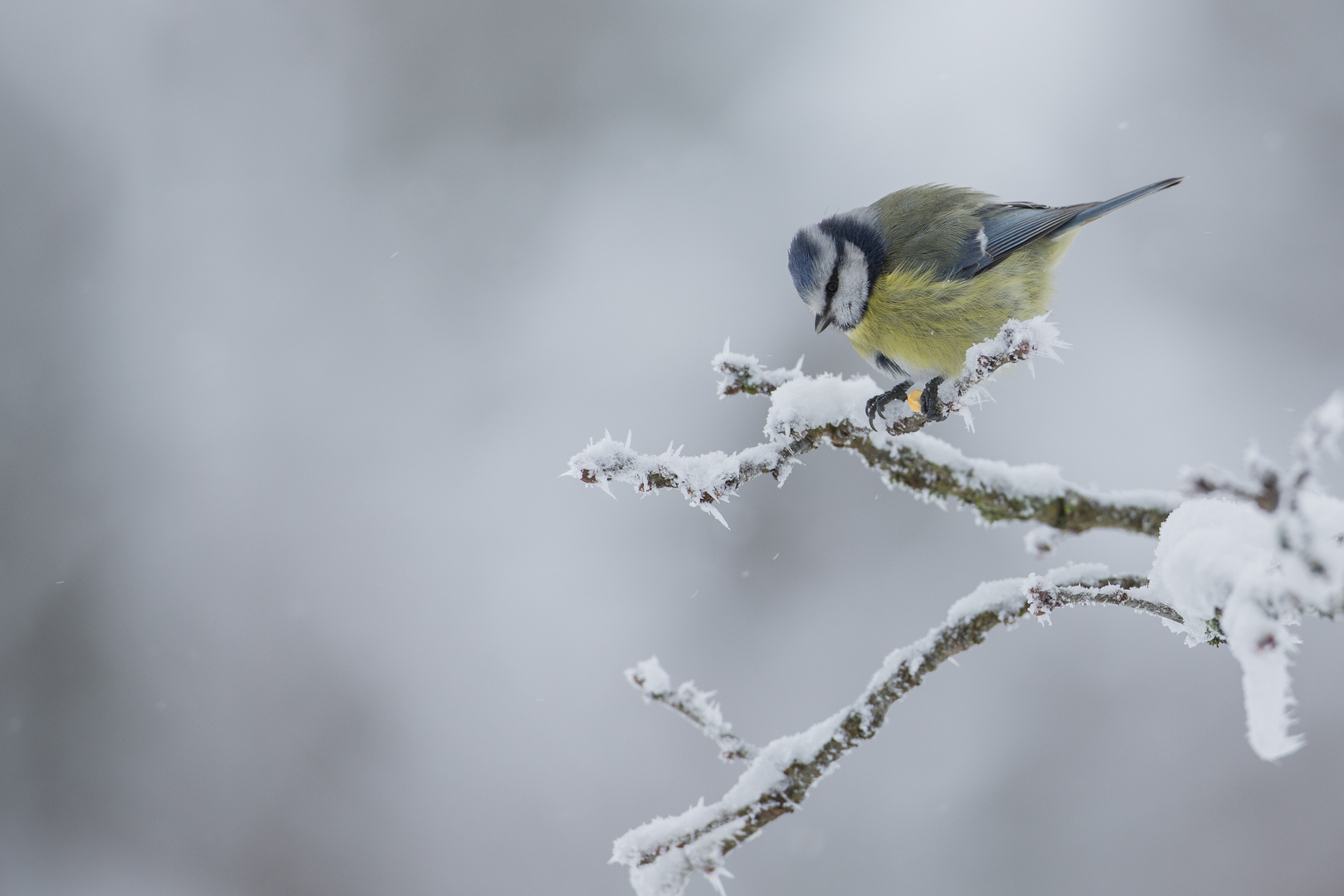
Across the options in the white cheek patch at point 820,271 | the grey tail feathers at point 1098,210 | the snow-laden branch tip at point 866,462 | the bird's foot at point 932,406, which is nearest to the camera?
the snow-laden branch tip at point 866,462

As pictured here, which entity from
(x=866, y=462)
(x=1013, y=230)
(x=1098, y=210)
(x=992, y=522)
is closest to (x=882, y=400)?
(x=866, y=462)

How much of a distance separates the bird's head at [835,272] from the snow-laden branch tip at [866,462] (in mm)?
736

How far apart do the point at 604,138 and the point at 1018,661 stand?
16.6 ft

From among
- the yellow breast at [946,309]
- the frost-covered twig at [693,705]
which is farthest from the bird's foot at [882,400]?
the frost-covered twig at [693,705]

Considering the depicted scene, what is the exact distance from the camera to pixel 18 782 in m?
6.14

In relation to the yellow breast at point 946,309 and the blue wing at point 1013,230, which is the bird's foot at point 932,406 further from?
the blue wing at point 1013,230

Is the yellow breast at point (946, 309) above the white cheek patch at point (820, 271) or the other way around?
the other way around

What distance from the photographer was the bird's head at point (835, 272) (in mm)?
2641

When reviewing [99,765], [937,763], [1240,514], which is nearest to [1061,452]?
[937,763]

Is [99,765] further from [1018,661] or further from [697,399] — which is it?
[1018,661]

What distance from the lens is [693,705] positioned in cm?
157

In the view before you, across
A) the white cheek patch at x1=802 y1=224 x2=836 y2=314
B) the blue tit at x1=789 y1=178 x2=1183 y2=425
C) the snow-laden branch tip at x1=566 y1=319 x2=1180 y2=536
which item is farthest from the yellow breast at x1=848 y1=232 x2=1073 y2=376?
the snow-laden branch tip at x1=566 y1=319 x2=1180 y2=536

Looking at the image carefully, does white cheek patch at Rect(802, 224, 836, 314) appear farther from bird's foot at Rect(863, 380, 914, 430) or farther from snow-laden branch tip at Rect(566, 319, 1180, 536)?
snow-laden branch tip at Rect(566, 319, 1180, 536)

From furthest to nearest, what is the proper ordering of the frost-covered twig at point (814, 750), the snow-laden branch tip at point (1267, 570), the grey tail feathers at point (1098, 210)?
the grey tail feathers at point (1098, 210)
the frost-covered twig at point (814, 750)
the snow-laden branch tip at point (1267, 570)
